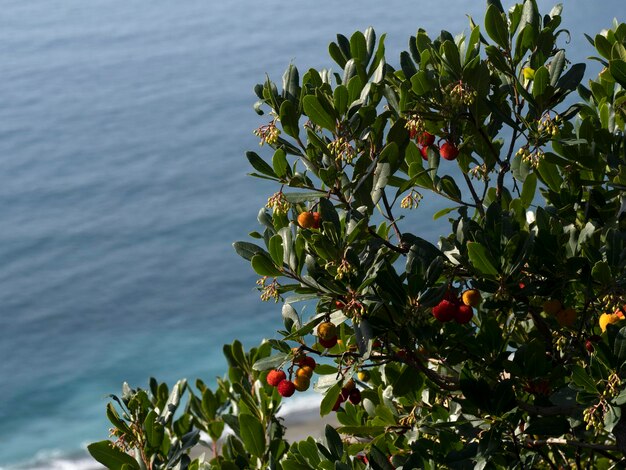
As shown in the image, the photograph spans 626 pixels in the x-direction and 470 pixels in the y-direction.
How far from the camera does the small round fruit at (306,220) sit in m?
1.95

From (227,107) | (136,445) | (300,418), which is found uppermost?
(227,107)

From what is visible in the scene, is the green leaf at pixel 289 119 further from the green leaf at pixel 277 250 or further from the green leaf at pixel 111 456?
the green leaf at pixel 111 456

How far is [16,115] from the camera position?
12.9m

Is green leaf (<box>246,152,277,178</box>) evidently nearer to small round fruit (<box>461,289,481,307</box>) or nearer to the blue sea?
small round fruit (<box>461,289,481,307</box>)

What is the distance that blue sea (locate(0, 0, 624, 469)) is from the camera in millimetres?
7875

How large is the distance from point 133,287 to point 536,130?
7164 mm

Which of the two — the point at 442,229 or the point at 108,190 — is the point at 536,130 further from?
the point at 108,190

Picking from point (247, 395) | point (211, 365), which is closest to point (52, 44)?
point (211, 365)

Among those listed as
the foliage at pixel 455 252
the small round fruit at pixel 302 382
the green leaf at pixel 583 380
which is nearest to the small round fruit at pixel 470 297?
the foliage at pixel 455 252

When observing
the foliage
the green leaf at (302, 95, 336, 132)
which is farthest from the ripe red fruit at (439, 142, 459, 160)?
the green leaf at (302, 95, 336, 132)

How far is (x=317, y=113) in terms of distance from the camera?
6.39 ft

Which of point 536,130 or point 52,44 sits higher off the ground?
point 52,44

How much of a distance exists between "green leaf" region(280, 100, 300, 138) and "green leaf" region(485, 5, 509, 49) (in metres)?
0.45

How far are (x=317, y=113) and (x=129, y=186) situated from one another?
9075 mm
